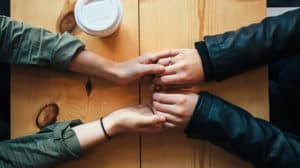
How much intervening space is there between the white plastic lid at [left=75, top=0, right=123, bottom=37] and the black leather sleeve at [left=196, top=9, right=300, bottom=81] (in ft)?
0.63

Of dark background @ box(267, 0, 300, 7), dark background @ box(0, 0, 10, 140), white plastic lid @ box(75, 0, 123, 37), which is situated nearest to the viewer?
white plastic lid @ box(75, 0, 123, 37)

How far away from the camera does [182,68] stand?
31.0 inches

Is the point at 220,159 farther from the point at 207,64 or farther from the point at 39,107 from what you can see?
the point at 39,107

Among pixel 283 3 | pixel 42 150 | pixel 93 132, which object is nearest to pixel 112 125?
pixel 93 132

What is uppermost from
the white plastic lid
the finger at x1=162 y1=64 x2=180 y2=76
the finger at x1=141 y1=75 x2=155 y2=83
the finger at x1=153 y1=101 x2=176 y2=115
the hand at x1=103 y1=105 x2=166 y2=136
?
the white plastic lid

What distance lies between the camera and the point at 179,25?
819mm

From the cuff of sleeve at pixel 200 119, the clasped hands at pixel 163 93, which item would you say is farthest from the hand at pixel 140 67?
the cuff of sleeve at pixel 200 119

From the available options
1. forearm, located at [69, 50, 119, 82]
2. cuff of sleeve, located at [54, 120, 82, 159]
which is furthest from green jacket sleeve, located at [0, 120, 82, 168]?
forearm, located at [69, 50, 119, 82]

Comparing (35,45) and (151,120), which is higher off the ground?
(35,45)

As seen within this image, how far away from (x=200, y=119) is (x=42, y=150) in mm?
318

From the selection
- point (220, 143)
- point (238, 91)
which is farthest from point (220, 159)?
point (238, 91)

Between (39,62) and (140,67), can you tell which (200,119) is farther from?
(39,62)

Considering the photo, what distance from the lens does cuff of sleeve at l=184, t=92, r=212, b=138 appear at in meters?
0.78

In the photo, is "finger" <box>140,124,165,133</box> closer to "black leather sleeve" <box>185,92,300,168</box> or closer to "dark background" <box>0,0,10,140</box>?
"black leather sleeve" <box>185,92,300,168</box>
